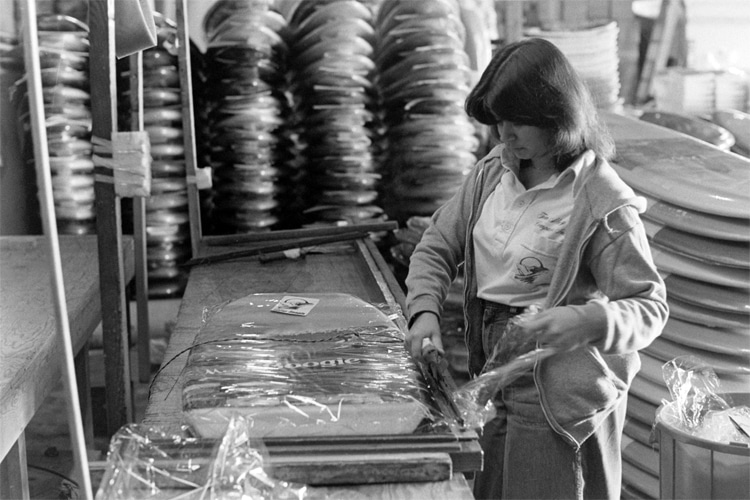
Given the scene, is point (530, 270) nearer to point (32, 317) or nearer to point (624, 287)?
point (624, 287)

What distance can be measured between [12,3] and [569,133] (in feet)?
11.0

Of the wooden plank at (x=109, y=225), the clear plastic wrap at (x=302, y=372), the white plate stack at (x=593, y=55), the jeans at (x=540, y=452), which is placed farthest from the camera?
the white plate stack at (x=593, y=55)

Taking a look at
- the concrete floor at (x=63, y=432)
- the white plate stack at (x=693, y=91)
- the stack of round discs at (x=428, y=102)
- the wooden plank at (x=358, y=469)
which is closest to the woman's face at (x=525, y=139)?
the wooden plank at (x=358, y=469)

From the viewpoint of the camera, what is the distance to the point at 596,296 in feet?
5.62

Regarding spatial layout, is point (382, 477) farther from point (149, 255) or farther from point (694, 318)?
point (149, 255)

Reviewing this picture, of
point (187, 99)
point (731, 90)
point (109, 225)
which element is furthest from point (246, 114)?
point (731, 90)

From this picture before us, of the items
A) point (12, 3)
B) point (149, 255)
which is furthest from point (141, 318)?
point (12, 3)

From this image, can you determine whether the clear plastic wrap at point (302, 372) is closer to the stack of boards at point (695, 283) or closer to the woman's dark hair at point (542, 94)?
the woman's dark hair at point (542, 94)

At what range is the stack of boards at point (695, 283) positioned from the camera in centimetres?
278

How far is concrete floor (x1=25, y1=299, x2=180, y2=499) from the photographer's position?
119 inches

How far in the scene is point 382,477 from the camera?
1289mm

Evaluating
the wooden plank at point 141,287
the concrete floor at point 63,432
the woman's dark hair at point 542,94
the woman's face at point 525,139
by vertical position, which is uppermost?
the woman's dark hair at point 542,94

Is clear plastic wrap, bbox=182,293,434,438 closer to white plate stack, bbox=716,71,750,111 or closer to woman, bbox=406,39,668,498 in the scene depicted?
woman, bbox=406,39,668,498

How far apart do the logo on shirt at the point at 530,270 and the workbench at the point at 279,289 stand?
46cm
